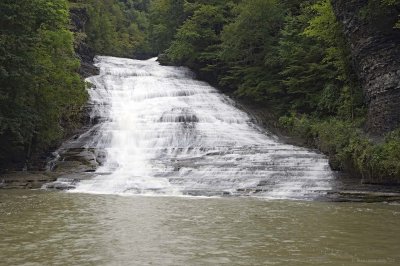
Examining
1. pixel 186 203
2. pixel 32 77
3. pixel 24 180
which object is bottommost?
pixel 24 180

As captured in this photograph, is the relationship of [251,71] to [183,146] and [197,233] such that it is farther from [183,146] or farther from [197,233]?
[197,233]

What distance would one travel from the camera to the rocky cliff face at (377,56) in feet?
59.3

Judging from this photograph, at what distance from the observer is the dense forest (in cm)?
A: 1802

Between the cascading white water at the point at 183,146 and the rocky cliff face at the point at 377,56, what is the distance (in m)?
3.17

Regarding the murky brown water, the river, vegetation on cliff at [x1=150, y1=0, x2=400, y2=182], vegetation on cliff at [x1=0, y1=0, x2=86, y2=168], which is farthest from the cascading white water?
the murky brown water

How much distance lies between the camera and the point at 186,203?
1298 centimetres

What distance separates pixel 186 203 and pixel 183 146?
390 inches

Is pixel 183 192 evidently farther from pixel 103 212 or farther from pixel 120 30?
pixel 120 30

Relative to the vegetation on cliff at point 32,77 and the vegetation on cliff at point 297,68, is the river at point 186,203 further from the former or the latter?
the vegetation on cliff at point 32,77

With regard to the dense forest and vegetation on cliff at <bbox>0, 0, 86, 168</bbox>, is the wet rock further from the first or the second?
the dense forest

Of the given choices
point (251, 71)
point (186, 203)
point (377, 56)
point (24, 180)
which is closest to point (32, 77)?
point (24, 180)

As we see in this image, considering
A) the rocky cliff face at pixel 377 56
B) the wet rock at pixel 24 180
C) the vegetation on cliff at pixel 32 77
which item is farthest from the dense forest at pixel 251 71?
the wet rock at pixel 24 180

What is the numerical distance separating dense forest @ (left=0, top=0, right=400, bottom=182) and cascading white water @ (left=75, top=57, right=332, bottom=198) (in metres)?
1.66

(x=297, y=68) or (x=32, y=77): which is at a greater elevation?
(x=297, y=68)
